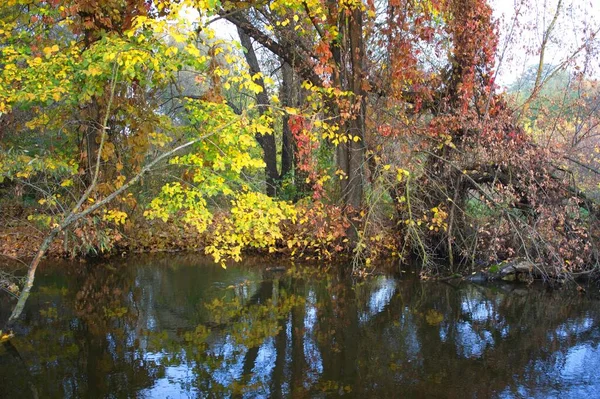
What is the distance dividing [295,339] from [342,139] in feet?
17.4

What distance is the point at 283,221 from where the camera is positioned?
14133mm

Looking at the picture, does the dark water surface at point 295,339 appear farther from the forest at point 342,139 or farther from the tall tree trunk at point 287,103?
the tall tree trunk at point 287,103

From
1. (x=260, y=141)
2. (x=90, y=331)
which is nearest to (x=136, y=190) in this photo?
(x=260, y=141)

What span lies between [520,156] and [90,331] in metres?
8.26

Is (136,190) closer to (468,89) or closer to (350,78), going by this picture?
(350,78)

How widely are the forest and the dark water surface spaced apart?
3.02 ft

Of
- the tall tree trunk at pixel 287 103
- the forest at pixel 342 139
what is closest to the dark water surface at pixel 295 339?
the forest at pixel 342 139

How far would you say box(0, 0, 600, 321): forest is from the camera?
9.58 meters

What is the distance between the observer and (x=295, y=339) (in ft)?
Result: 25.2

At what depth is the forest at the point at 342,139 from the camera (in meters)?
9.58

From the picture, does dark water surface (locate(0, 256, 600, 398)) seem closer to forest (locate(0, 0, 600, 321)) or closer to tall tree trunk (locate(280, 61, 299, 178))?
forest (locate(0, 0, 600, 321))

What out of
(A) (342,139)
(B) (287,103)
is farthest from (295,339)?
(B) (287,103)

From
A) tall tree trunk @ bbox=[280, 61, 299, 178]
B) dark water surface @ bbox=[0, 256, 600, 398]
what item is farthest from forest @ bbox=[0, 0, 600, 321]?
tall tree trunk @ bbox=[280, 61, 299, 178]

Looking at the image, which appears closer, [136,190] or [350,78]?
[350,78]
